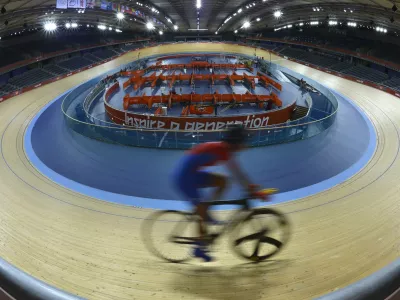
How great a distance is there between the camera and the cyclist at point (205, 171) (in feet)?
8.63

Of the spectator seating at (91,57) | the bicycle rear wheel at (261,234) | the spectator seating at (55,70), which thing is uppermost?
the spectator seating at (91,57)

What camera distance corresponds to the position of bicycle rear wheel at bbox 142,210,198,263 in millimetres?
3217

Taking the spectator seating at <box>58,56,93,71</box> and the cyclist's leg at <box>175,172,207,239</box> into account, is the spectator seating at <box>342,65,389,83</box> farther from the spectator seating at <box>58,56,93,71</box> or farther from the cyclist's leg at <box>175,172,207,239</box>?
the spectator seating at <box>58,56,93,71</box>

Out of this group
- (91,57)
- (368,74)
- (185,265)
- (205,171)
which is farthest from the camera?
(91,57)

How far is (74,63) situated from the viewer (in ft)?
98.2

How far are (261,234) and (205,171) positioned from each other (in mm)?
1081

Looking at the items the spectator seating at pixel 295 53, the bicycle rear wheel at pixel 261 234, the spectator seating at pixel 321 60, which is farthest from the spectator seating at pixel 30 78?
the spectator seating at pixel 295 53

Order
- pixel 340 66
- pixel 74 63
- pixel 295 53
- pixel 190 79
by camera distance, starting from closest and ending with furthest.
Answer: pixel 190 79, pixel 340 66, pixel 74 63, pixel 295 53

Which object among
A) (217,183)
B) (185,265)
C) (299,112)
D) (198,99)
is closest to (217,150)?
(217,183)

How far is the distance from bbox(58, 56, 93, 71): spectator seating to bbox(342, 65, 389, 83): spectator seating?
27.7m

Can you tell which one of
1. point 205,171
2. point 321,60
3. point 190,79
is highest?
point 321,60

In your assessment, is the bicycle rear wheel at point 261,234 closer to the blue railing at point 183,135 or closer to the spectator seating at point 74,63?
the blue railing at point 183,135

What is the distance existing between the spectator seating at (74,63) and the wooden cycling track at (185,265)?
25758 mm

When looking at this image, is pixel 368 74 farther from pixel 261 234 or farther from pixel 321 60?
pixel 261 234
